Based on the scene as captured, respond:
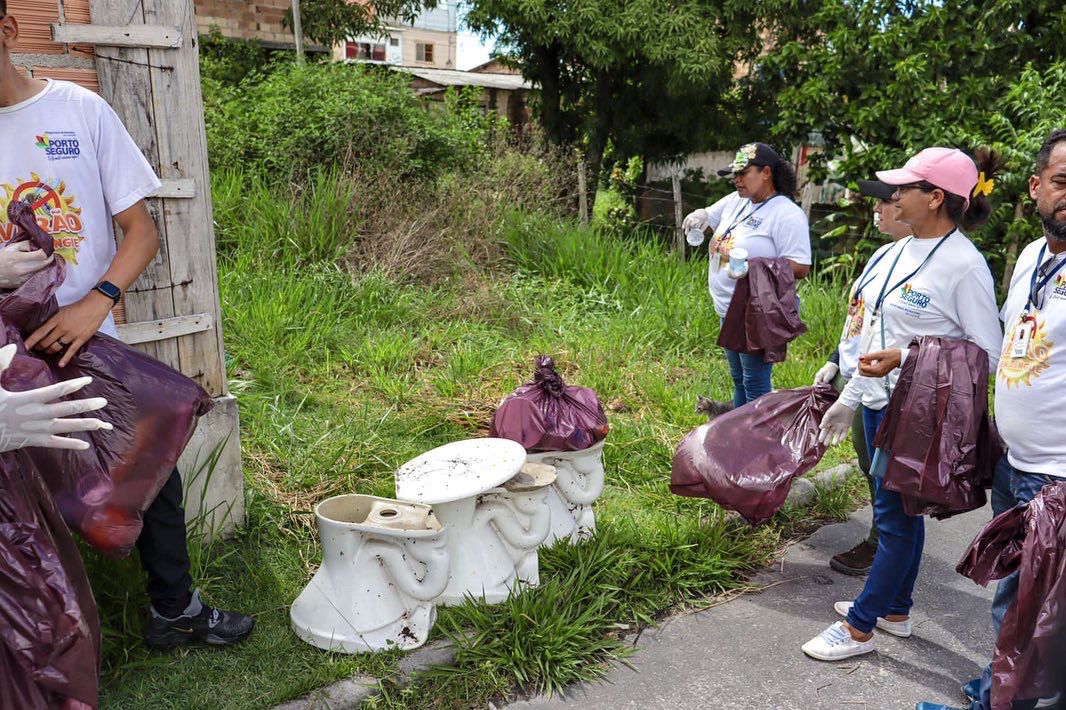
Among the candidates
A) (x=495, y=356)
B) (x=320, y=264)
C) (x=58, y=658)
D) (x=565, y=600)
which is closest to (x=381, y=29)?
(x=320, y=264)

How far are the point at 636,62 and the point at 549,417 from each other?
337 inches

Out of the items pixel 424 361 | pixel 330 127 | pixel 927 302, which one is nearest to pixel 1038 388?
pixel 927 302

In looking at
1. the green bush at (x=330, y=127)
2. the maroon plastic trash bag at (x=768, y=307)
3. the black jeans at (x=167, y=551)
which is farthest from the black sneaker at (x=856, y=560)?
the green bush at (x=330, y=127)

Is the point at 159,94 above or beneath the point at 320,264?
above

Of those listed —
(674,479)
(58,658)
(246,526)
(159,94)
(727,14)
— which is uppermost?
(727,14)

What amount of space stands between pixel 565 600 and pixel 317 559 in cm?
109

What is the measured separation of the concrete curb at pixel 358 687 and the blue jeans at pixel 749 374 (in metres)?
2.33

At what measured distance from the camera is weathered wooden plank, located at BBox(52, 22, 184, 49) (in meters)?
2.97

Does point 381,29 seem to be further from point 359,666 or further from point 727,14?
point 359,666

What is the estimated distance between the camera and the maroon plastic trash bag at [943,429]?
2.70 m

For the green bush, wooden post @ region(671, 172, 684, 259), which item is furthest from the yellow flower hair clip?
the green bush

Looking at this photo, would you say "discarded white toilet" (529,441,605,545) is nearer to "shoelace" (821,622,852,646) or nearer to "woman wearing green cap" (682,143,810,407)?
"shoelace" (821,622,852,646)

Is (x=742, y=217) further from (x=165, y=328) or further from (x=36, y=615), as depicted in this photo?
(x=36, y=615)

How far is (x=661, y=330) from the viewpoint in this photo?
6.70 meters
